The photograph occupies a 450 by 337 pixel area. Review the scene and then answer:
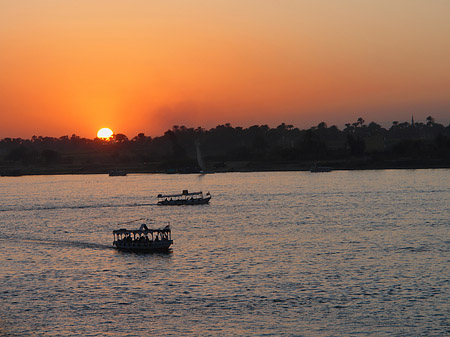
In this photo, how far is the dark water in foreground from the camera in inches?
2067

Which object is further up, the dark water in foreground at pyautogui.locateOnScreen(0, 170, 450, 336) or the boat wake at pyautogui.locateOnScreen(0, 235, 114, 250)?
the boat wake at pyautogui.locateOnScreen(0, 235, 114, 250)

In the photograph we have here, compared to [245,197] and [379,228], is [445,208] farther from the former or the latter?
[245,197]

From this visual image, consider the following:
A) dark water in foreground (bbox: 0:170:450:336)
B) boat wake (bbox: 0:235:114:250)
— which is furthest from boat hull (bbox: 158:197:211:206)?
boat wake (bbox: 0:235:114:250)

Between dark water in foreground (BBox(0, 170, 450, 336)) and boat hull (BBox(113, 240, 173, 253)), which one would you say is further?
boat hull (BBox(113, 240, 173, 253))

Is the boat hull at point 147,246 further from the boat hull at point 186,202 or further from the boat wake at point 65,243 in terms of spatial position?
the boat hull at point 186,202

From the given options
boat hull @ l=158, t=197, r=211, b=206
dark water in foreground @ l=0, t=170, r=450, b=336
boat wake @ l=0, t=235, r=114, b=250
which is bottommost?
dark water in foreground @ l=0, t=170, r=450, b=336

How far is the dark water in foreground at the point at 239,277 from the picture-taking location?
172 feet

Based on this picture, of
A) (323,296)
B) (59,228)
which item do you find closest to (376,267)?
(323,296)

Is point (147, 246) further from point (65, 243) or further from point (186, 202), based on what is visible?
point (186, 202)

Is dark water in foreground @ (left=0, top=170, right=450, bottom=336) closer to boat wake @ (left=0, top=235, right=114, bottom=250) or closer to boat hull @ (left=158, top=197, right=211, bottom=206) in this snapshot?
boat wake @ (left=0, top=235, right=114, bottom=250)

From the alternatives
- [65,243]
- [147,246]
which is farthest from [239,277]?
[65,243]

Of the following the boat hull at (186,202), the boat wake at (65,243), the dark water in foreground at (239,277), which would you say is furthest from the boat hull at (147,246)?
the boat hull at (186,202)

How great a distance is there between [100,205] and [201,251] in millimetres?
82464

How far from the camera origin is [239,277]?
68.4 meters
